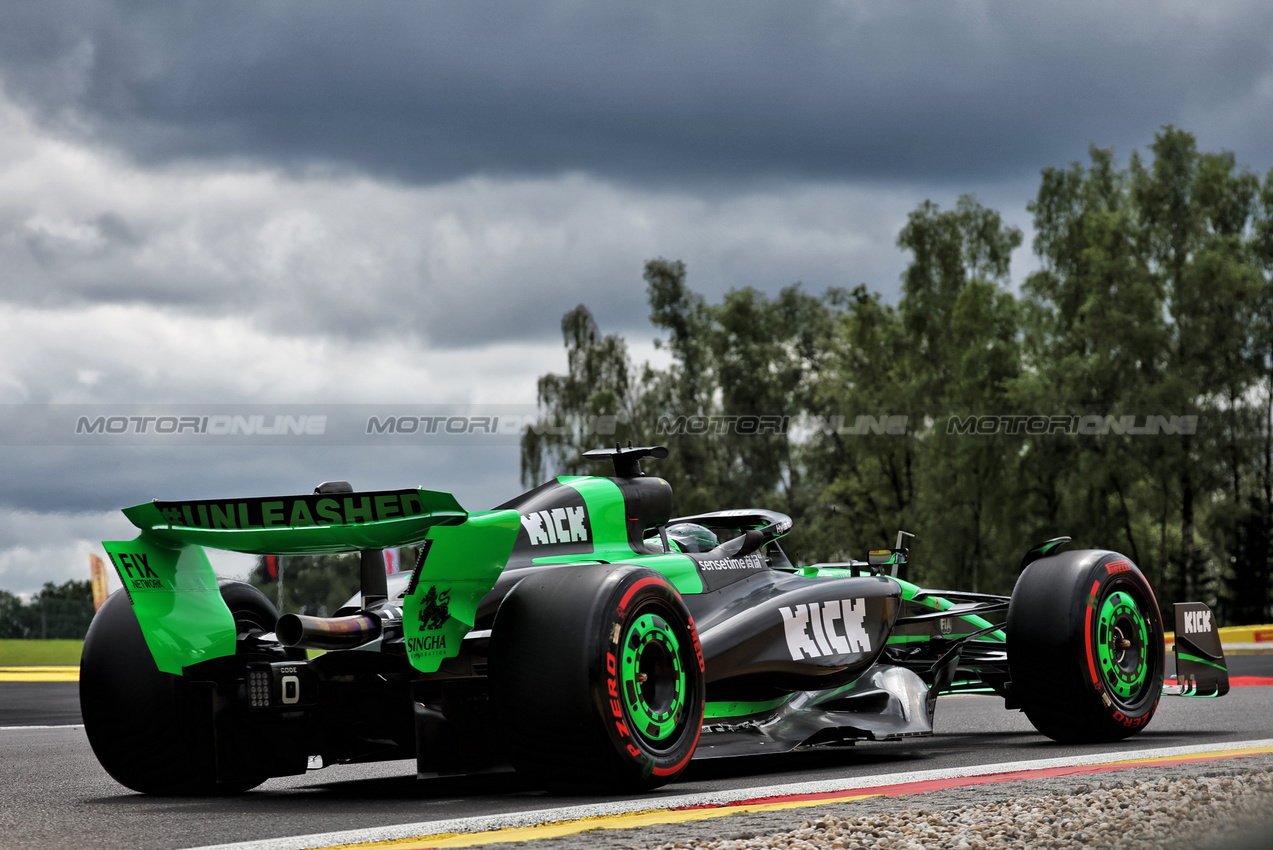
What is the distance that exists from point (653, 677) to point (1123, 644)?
368cm

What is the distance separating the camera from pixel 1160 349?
38.7m

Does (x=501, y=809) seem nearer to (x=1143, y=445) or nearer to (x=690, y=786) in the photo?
(x=690, y=786)

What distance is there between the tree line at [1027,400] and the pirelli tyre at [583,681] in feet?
112

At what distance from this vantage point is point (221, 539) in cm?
587

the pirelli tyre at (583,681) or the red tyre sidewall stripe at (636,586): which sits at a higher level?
the red tyre sidewall stripe at (636,586)

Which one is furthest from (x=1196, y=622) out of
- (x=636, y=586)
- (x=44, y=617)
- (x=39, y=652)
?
(x=44, y=617)

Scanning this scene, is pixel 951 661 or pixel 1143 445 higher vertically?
pixel 1143 445

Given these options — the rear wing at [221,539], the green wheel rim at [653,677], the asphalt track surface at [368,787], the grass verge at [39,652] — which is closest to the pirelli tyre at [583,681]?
the green wheel rim at [653,677]

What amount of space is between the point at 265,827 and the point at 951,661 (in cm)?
466

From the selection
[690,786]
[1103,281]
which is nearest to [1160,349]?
[1103,281]

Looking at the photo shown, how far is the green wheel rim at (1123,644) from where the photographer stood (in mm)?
8109

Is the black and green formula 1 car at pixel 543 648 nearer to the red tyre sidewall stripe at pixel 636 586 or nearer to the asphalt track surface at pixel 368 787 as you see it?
the red tyre sidewall stripe at pixel 636 586

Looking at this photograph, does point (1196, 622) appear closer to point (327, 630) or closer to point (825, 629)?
point (825, 629)

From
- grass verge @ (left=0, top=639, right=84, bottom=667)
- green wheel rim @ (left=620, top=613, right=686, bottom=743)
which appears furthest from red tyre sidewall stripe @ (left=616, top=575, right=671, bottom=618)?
grass verge @ (left=0, top=639, right=84, bottom=667)
